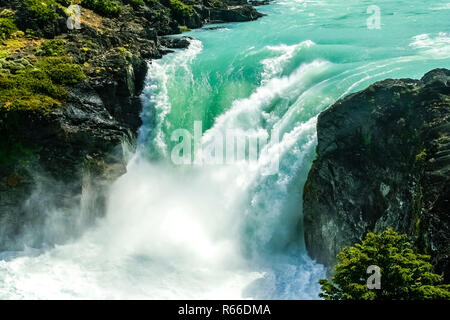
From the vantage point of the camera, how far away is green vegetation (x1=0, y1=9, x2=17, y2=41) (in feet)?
83.3

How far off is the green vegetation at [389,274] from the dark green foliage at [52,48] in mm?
21612

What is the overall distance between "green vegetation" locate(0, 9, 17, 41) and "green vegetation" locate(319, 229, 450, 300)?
2444 centimetres

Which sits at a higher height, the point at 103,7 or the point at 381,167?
the point at 103,7

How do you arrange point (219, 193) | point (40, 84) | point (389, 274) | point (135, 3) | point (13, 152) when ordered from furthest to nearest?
1. point (135, 3)
2. point (219, 193)
3. point (40, 84)
4. point (13, 152)
5. point (389, 274)

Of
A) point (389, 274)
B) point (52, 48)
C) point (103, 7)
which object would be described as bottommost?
point (389, 274)

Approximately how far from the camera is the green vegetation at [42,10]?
90.3ft

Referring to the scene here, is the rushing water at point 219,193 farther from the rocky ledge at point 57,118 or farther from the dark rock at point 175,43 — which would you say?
the dark rock at point 175,43

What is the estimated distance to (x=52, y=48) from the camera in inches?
995

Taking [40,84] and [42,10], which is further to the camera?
[42,10]

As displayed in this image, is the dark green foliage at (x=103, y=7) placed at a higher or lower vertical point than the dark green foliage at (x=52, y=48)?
higher

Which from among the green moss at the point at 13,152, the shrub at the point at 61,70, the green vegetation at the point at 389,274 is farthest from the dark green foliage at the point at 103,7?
the green vegetation at the point at 389,274

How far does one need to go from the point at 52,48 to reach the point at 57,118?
24.5 feet

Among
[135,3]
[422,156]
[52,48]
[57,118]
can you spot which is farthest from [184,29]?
[422,156]

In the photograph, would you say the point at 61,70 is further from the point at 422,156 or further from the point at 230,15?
the point at 230,15
